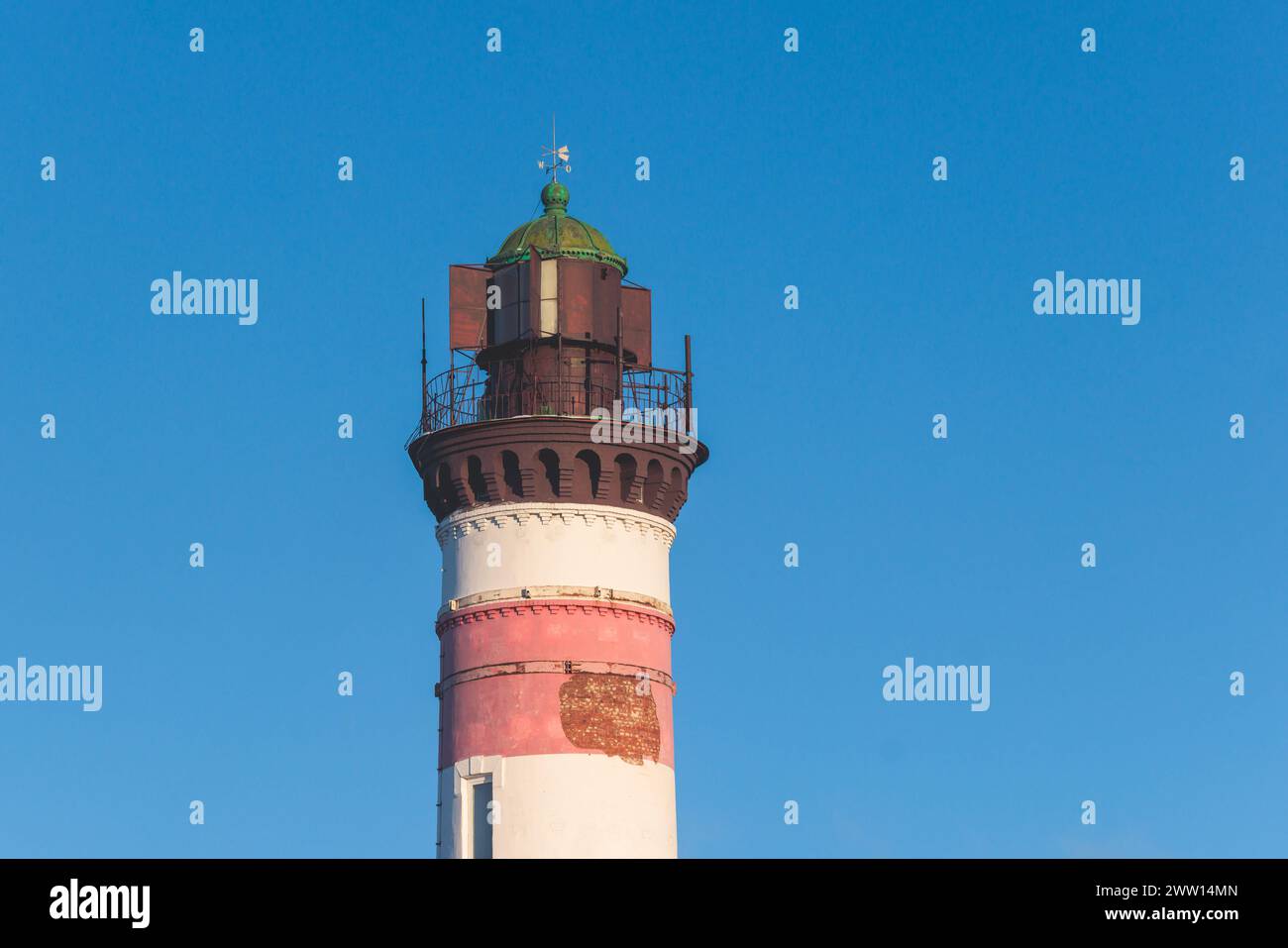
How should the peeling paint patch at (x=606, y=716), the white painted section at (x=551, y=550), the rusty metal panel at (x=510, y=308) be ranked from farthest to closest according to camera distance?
the rusty metal panel at (x=510, y=308) → the white painted section at (x=551, y=550) → the peeling paint patch at (x=606, y=716)

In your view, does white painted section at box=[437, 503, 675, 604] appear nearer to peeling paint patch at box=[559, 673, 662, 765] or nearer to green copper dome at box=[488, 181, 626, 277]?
peeling paint patch at box=[559, 673, 662, 765]

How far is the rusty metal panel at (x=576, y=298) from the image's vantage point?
68500 mm

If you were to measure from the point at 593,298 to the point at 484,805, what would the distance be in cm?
1341

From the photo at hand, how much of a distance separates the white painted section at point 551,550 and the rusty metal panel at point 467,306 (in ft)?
15.1

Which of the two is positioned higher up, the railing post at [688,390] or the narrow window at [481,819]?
the railing post at [688,390]

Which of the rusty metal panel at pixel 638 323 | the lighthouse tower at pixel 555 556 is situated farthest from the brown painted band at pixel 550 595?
the rusty metal panel at pixel 638 323

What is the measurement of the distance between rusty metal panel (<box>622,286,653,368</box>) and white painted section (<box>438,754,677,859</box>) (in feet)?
36.0

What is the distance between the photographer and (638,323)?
69.8 meters

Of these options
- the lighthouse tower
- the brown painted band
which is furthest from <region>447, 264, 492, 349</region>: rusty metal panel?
the brown painted band

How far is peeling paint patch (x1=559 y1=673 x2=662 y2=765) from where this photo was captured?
6525 centimetres

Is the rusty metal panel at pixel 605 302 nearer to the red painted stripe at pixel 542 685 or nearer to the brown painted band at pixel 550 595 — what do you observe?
the brown painted band at pixel 550 595

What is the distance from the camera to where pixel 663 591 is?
68.1 metres
